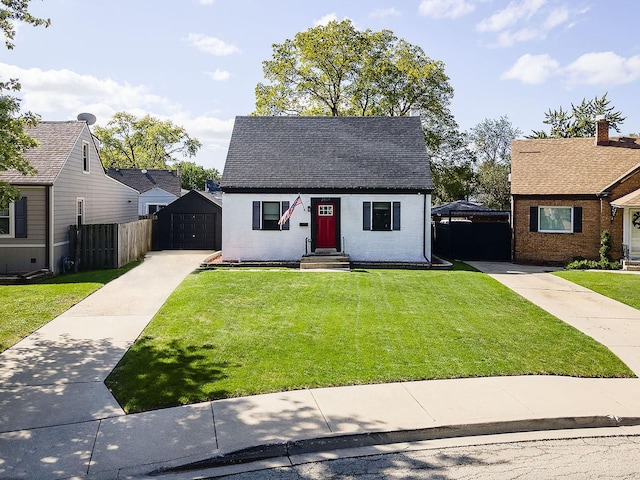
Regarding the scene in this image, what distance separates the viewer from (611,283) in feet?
56.6

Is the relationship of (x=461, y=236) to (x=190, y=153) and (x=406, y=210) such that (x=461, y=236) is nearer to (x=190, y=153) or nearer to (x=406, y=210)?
(x=406, y=210)

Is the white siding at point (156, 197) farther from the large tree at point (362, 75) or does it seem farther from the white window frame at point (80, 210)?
the white window frame at point (80, 210)

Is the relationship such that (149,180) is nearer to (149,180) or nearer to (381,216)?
(149,180)

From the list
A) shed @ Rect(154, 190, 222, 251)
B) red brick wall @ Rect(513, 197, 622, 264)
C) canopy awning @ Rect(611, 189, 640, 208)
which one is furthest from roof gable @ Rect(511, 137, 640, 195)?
shed @ Rect(154, 190, 222, 251)

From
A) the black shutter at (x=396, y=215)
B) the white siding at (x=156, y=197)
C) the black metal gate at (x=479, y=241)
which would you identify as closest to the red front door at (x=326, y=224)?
the black shutter at (x=396, y=215)

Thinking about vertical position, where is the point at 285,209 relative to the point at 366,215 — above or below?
above

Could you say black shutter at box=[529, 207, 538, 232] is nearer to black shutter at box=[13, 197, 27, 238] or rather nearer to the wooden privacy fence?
the wooden privacy fence

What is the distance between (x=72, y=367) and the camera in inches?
336

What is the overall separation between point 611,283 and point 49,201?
1950 cm

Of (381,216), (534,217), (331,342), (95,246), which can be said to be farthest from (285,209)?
(331,342)

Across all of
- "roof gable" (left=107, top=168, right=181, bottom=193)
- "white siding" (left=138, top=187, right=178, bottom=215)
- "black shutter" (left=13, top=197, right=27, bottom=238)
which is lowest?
"black shutter" (left=13, top=197, right=27, bottom=238)

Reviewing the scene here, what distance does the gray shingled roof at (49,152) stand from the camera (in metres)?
17.6

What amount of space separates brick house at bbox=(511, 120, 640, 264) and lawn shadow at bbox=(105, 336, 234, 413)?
17796 millimetres

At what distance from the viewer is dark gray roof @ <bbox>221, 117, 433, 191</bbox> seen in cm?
2078
